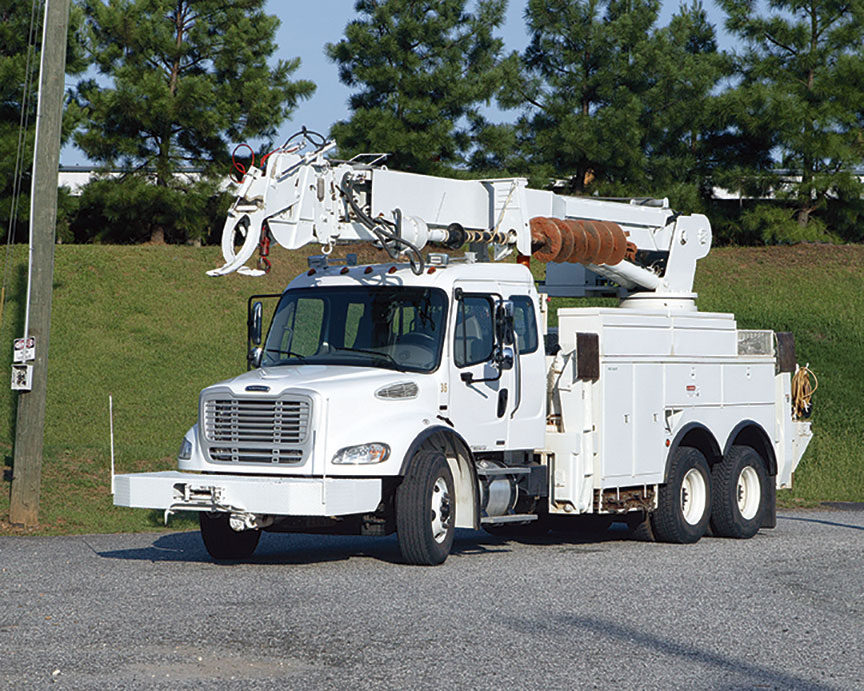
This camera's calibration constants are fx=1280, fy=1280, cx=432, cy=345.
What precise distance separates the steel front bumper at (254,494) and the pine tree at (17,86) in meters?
25.0

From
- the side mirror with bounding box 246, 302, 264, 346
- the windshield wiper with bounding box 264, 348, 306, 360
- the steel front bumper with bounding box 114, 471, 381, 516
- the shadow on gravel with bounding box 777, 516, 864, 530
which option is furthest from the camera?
the shadow on gravel with bounding box 777, 516, 864, 530

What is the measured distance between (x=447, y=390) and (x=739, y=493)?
5.31 metres

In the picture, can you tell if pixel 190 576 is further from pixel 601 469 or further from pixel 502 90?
pixel 502 90

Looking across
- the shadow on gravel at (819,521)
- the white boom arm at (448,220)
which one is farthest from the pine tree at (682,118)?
A: the white boom arm at (448,220)

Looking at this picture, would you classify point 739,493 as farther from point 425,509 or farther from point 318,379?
point 318,379

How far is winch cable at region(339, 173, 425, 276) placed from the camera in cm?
1197

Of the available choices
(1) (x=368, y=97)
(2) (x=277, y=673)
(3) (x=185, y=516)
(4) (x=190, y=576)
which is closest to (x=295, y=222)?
(4) (x=190, y=576)

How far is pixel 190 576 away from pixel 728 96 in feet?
108

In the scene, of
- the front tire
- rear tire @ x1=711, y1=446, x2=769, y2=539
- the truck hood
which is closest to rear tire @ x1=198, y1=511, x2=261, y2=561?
the truck hood

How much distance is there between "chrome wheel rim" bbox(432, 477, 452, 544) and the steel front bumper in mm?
743

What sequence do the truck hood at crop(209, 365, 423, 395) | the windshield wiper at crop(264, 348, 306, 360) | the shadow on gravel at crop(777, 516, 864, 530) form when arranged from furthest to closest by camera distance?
the shadow on gravel at crop(777, 516, 864, 530), the windshield wiper at crop(264, 348, 306, 360), the truck hood at crop(209, 365, 423, 395)

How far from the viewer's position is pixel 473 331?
491 inches

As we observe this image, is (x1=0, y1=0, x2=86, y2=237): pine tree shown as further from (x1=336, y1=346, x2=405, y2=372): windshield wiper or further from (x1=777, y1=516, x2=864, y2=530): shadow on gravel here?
(x1=336, y1=346, x2=405, y2=372): windshield wiper

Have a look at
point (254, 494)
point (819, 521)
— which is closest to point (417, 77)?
point (819, 521)
